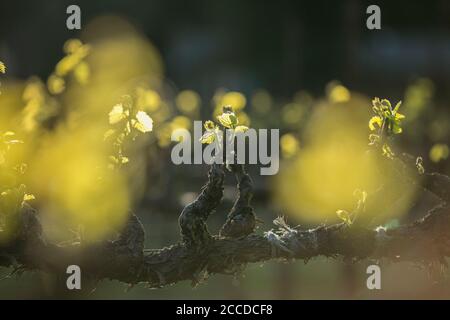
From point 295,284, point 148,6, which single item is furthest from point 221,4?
point 295,284

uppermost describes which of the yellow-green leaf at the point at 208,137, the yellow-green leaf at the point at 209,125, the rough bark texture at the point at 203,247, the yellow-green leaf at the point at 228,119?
the yellow-green leaf at the point at 228,119

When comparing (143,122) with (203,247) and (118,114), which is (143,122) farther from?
(203,247)

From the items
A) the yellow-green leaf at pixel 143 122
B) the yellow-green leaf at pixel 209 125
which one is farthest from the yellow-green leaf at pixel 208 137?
the yellow-green leaf at pixel 143 122

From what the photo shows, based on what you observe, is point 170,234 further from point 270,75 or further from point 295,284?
point 270,75

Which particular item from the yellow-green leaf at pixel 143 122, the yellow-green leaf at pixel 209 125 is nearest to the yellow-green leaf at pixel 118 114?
the yellow-green leaf at pixel 143 122

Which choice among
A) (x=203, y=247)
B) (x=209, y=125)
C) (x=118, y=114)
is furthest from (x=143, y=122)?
(x=203, y=247)

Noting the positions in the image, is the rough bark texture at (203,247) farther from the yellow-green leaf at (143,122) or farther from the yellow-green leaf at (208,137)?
the yellow-green leaf at (143,122)

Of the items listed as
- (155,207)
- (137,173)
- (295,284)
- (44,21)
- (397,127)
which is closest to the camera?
(397,127)

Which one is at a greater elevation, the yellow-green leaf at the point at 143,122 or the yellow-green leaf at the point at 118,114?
the yellow-green leaf at the point at 118,114
